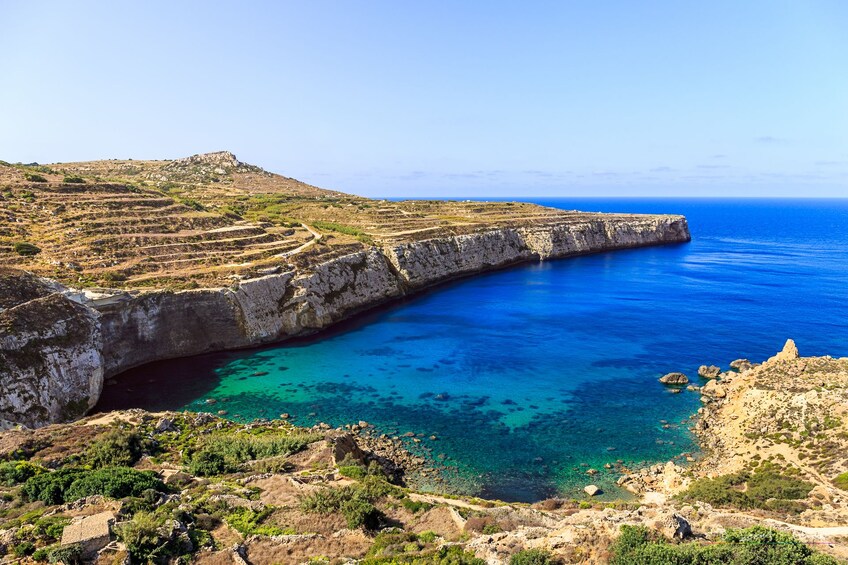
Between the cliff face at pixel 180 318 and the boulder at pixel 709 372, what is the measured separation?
134 feet

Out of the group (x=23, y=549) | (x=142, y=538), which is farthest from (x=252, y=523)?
(x=23, y=549)

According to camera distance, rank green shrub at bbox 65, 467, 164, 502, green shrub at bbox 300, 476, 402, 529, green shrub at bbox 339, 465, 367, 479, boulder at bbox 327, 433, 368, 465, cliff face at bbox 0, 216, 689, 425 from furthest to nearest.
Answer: cliff face at bbox 0, 216, 689, 425 < boulder at bbox 327, 433, 368, 465 < green shrub at bbox 339, 465, 367, 479 < green shrub at bbox 65, 467, 164, 502 < green shrub at bbox 300, 476, 402, 529

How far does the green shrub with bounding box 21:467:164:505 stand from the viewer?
20000 millimetres

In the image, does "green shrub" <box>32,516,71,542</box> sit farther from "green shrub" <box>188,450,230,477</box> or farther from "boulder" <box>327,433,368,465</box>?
"boulder" <box>327,433,368,465</box>


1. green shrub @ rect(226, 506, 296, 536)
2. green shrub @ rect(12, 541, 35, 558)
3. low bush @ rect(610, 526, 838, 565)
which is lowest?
green shrub @ rect(226, 506, 296, 536)

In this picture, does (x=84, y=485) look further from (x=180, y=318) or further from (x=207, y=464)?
(x=180, y=318)

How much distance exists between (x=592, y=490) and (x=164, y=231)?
56756mm

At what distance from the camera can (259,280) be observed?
5522 cm

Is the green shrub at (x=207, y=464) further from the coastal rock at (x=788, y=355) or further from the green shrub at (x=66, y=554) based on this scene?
the coastal rock at (x=788, y=355)

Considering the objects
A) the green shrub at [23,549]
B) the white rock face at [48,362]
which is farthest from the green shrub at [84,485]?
the white rock face at [48,362]

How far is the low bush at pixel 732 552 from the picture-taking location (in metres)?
A: 14.1

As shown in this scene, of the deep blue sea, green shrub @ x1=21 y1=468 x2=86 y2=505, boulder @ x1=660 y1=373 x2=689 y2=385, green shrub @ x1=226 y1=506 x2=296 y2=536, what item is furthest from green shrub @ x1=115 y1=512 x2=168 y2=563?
boulder @ x1=660 y1=373 x2=689 y2=385

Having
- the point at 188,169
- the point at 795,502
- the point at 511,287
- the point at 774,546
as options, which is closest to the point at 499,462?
the point at 795,502

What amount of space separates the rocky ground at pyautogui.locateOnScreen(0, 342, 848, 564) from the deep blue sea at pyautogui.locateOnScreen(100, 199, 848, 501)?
11.0ft
